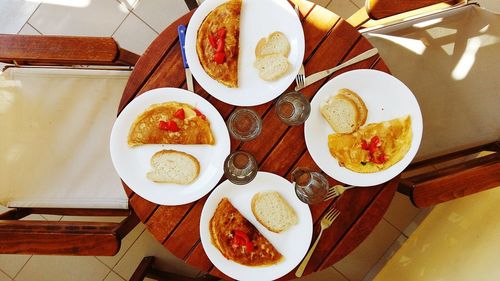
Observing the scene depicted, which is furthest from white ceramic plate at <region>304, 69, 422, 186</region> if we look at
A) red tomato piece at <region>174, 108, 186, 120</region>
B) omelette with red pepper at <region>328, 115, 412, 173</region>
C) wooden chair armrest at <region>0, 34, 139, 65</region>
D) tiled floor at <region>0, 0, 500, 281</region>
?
tiled floor at <region>0, 0, 500, 281</region>

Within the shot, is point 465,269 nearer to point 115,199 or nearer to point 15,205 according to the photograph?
point 115,199

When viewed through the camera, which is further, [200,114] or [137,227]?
[137,227]

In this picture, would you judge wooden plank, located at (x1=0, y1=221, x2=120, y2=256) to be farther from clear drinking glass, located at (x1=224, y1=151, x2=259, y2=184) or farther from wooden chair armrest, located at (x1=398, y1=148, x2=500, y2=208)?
wooden chair armrest, located at (x1=398, y1=148, x2=500, y2=208)

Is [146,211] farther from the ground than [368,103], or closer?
closer

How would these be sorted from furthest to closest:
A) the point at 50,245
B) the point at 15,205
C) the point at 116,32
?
the point at 116,32 → the point at 15,205 → the point at 50,245

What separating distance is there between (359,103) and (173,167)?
24.9 inches

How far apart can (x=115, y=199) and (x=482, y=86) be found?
4.88ft

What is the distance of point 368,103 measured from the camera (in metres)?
1.30

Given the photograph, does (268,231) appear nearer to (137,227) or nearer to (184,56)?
(184,56)

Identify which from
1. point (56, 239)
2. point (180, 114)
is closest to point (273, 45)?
point (180, 114)

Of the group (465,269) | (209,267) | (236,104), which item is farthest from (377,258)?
(236,104)

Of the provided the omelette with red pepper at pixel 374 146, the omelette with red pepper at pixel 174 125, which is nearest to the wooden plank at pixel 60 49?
the omelette with red pepper at pixel 174 125

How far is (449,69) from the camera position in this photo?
1.57 m

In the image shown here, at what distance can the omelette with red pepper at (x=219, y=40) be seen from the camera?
125cm
